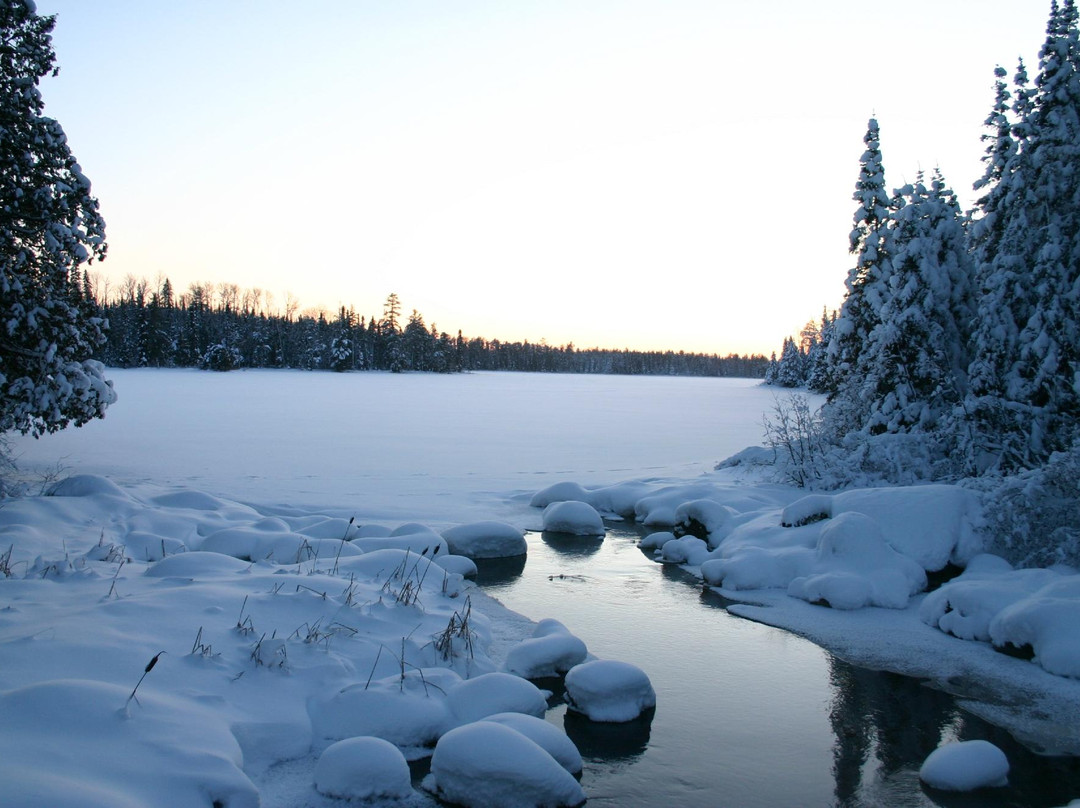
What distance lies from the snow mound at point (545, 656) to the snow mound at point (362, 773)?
213 centimetres

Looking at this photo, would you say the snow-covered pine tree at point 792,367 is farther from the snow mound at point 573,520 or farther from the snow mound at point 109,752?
the snow mound at point 109,752

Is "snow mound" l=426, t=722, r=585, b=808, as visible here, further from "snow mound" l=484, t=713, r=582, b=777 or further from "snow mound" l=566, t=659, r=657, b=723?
"snow mound" l=566, t=659, r=657, b=723

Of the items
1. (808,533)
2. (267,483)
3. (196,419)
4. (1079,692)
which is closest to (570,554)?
(808,533)

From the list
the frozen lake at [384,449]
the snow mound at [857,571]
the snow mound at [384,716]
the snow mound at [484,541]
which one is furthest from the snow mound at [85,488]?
the snow mound at [857,571]

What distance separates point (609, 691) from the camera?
6074 millimetres

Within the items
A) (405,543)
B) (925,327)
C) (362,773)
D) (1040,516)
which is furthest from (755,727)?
(925,327)

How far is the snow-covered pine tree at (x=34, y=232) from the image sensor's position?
444 inches

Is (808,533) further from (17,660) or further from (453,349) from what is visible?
(453,349)

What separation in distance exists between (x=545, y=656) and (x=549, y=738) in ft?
5.56

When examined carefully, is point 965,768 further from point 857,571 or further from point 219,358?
point 219,358

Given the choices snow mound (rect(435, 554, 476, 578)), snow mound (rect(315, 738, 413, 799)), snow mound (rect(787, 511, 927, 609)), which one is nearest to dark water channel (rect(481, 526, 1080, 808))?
snow mound (rect(435, 554, 476, 578))

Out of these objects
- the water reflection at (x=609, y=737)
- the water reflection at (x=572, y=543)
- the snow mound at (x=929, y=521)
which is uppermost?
the snow mound at (x=929, y=521)

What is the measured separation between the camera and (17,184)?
1137 cm

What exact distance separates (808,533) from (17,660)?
9.81 metres
